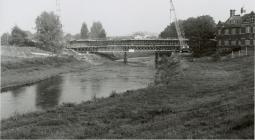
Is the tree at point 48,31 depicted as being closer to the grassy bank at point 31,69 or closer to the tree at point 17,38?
the grassy bank at point 31,69

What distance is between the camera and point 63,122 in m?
22.8

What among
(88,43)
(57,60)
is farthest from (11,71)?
(88,43)

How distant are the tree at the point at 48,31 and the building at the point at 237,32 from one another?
4103 centimetres

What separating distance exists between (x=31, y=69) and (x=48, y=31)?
27023 millimetres

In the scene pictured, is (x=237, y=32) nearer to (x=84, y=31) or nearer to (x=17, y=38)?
(x=17, y=38)

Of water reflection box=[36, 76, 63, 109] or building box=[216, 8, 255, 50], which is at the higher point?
building box=[216, 8, 255, 50]

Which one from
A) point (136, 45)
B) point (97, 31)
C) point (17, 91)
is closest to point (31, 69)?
point (17, 91)

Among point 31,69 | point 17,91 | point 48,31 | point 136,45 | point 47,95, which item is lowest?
point 47,95

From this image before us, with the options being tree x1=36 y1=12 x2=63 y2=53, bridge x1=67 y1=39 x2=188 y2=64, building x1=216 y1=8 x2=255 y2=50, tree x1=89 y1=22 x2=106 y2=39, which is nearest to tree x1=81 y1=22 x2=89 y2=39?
tree x1=89 y1=22 x2=106 y2=39

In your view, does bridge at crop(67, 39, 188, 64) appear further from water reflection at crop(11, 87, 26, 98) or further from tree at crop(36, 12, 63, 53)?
water reflection at crop(11, 87, 26, 98)

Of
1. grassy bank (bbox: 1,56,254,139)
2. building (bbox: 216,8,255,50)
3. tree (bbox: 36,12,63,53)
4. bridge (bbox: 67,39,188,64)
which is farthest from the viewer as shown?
bridge (bbox: 67,39,188,64)

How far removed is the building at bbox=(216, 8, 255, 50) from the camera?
7475 cm

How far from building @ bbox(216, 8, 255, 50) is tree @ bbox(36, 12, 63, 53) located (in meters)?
41.0

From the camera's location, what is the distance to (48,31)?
95062mm
